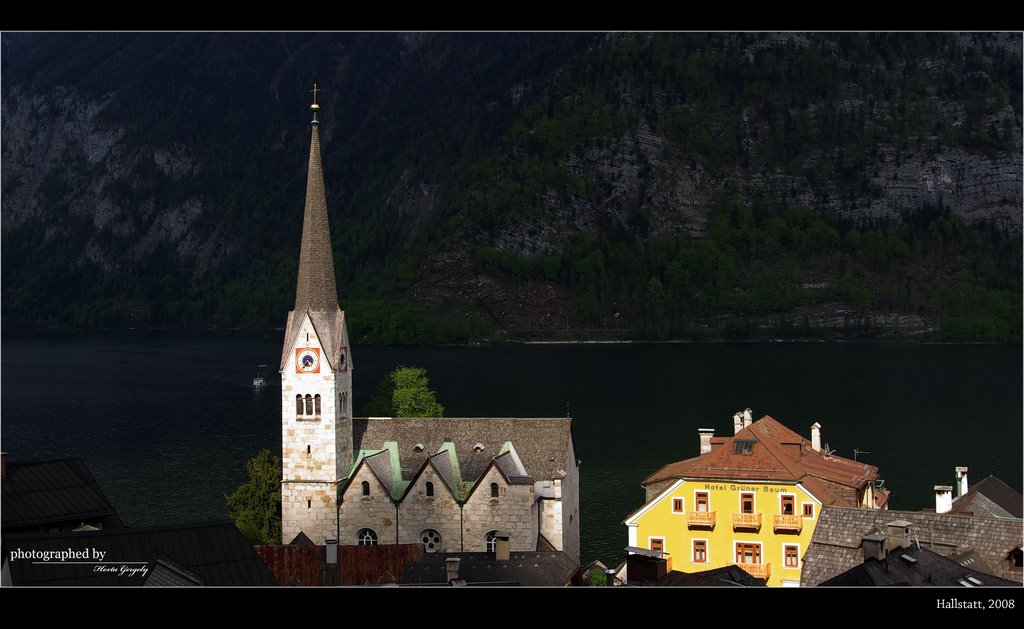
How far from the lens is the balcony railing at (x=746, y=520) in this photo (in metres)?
44.6

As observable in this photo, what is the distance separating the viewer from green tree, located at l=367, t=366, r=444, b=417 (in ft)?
238

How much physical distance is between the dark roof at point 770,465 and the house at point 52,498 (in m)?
17.4

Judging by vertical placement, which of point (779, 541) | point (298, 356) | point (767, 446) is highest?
point (298, 356)

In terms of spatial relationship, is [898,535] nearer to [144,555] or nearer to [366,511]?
[144,555]

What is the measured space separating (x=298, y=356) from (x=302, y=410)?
1.97 meters

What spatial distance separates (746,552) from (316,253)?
20189mm

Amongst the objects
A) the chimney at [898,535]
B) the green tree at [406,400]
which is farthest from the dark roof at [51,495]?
the green tree at [406,400]

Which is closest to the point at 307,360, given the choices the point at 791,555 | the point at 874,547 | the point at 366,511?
the point at 366,511

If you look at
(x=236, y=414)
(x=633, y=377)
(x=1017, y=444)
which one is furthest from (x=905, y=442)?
(x=633, y=377)

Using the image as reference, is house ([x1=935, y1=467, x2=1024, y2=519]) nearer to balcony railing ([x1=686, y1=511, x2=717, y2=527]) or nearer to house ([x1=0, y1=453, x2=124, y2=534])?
balcony railing ([x1=686, y1=511, x2=717, y2=527])

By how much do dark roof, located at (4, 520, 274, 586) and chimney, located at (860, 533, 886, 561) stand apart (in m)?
13.6

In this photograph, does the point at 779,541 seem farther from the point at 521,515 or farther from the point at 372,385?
the point at 372,385

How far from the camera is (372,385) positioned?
495 feet

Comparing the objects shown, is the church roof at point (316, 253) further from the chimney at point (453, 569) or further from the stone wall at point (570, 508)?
the chimney at point (453, 569)
